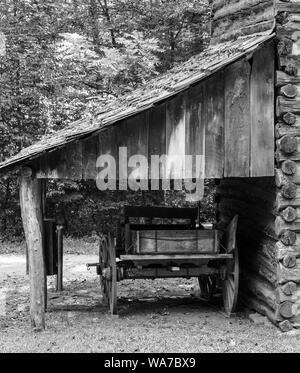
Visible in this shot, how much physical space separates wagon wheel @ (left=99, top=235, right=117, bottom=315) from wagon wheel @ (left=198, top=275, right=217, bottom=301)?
6.08 ft

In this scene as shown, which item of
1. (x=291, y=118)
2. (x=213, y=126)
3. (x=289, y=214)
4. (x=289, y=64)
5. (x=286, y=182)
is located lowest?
(x=289, y=214)

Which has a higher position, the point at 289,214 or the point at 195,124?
the point at 195,124

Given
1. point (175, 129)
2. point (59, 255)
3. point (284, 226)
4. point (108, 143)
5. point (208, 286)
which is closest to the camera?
point (108, 143)

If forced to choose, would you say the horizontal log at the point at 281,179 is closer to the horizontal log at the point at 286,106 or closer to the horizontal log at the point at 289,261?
the horizontal log at the point at 286,106

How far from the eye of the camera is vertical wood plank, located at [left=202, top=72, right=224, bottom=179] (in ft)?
27.6

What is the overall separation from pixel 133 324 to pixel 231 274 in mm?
1836

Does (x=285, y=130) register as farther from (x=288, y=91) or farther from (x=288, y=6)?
(x=288, y=6)

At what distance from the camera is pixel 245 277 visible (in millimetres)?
10250

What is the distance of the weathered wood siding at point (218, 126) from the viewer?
8.25m

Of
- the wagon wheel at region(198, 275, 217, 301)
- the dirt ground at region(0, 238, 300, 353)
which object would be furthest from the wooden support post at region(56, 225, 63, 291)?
the wagon wheel at region(198, 275, 217, 301)

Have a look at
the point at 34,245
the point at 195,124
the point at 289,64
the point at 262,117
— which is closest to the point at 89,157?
the point at 34,245

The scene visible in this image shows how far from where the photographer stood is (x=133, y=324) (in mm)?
8930
